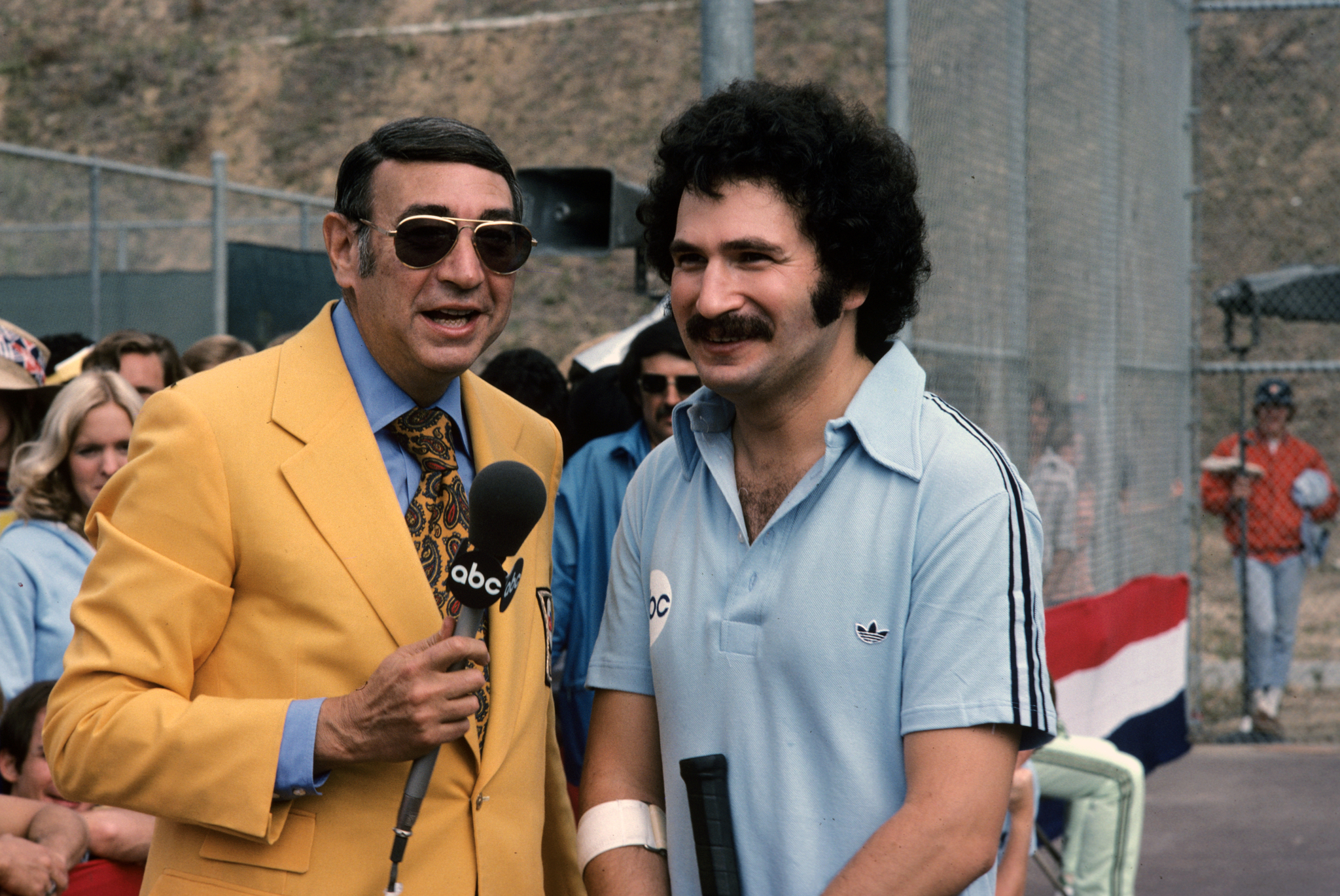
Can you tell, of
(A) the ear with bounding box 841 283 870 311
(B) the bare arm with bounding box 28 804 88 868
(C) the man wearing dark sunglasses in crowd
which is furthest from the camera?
(C) the man wearing dark sunglasses in crowd

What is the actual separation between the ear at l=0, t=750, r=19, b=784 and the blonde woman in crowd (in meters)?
0.23

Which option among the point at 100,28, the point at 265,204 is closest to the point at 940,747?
the point at 265,204

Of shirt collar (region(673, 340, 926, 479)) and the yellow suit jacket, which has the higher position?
shirt collar (region(673, 340, 926, 479))

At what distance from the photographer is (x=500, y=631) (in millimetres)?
2365

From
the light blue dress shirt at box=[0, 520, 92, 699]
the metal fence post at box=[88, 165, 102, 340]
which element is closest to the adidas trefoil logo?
the light blue dress shirt at box=[0, 520, 92, 699]

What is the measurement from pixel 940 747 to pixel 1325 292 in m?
9.18

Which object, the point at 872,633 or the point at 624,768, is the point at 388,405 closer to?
the point at 624,768

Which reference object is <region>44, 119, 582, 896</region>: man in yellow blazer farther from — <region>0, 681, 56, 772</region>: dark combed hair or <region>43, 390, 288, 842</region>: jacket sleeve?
<region>0, 681, 56, 772</region>: dark combed hair

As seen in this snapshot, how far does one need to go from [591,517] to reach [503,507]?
256 centimetres

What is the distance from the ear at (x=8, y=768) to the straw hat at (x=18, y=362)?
1.65 metres

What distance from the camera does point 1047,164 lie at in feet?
21.3

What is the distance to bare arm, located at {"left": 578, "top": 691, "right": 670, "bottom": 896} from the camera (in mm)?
2199

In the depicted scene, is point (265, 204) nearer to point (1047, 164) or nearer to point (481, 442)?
point (1047, 164)

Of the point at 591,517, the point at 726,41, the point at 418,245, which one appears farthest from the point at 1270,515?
the point at 418,245
